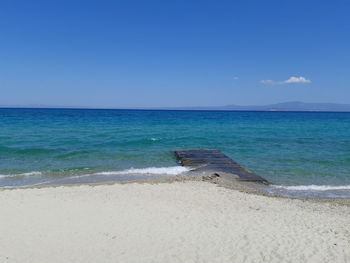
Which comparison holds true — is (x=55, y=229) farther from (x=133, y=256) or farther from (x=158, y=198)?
(x=158, y=198)

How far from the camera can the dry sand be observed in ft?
18.9

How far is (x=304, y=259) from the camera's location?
5.63m

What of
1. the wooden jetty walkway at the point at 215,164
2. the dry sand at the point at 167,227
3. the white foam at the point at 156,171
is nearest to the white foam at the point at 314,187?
the wooden jetty walkway at the point at 215,164

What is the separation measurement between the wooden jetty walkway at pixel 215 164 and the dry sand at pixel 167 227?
130 inches

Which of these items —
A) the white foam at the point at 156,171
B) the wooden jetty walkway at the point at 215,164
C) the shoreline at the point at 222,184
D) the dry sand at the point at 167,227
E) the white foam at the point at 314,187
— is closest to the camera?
the dry sand at the point at 167,227

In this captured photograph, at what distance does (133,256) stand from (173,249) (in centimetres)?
88

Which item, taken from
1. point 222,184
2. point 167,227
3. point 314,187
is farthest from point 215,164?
point 167,227

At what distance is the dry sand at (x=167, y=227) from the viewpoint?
5.75 metres

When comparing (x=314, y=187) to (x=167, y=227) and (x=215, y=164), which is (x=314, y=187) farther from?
(x=167, y=227)

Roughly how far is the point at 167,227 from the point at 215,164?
9425 millimetres

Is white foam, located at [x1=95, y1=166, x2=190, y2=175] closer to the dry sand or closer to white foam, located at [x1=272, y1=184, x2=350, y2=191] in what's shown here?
the dry sand

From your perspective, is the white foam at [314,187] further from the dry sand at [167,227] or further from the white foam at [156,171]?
the white foam at [156,171]

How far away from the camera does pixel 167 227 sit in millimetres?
7066

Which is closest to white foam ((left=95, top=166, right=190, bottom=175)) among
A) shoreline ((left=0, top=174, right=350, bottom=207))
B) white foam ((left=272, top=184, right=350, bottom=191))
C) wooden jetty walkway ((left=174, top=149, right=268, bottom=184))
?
wooden jetty walkway ((left=174, top=149, right=268, bottom=184))
